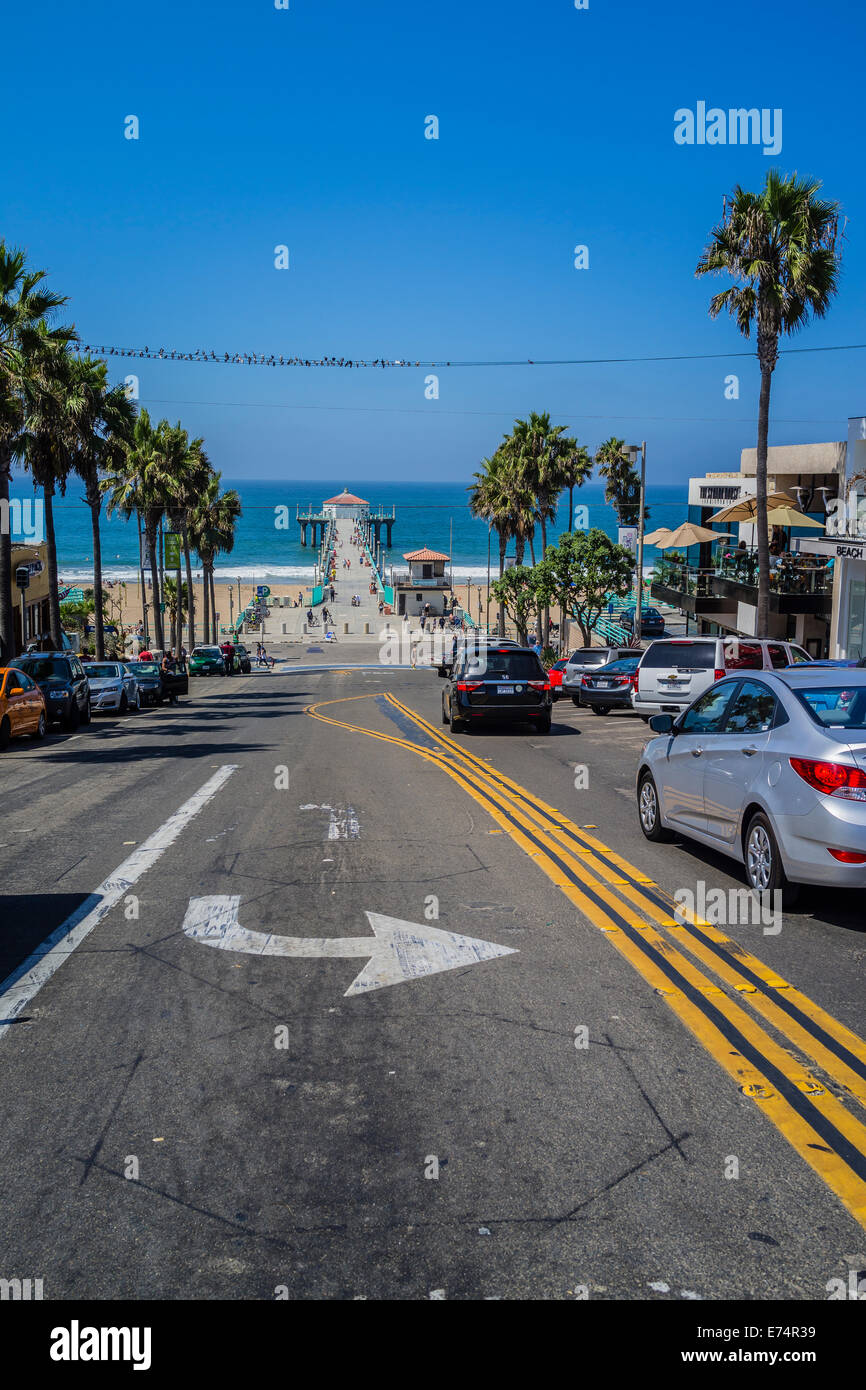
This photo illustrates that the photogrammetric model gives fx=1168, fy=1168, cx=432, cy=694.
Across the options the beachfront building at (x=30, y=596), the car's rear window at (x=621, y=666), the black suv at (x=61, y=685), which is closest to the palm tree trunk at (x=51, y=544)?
the beachfront building at (x=30, y=596)

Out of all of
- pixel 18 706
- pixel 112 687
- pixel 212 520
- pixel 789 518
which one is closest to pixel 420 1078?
pixel 18 706

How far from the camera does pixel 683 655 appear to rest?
22.8 m

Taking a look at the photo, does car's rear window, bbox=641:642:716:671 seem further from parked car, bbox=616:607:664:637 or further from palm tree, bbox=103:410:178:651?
parked car, bbox=616:607:664:637

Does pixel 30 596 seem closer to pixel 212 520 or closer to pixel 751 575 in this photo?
pixel 212 520

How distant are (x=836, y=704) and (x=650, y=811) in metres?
2.90

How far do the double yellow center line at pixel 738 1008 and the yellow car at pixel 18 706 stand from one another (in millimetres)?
13163

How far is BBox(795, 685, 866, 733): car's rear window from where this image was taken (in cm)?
802

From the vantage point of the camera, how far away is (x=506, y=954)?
7.16m

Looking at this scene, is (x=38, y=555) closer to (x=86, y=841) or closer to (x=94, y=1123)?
(x=86, y=841)

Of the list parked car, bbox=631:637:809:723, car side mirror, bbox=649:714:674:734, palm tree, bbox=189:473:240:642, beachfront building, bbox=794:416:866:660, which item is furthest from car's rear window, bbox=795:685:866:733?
palm tree, bbox=189:473:240:642

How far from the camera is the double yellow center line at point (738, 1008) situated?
466 centimetres
